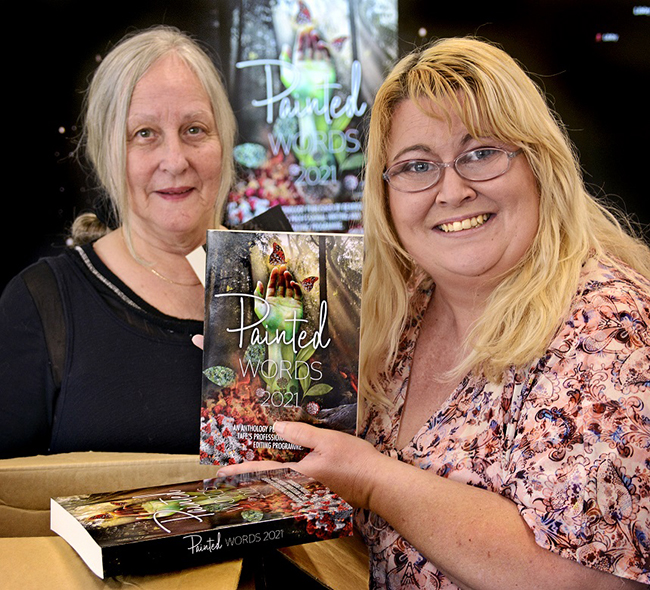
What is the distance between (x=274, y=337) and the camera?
4.58ft

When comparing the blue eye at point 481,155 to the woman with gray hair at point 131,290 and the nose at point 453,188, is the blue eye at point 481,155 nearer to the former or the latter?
the nose at point 453,188

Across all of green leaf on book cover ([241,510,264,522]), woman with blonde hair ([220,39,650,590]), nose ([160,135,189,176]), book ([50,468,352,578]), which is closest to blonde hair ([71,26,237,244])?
nose ([160,135,189,176])

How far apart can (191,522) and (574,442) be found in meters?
0.61

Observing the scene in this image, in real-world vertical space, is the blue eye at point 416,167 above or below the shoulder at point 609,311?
above

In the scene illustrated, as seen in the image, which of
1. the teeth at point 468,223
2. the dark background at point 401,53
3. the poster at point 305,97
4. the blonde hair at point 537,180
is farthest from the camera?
the poster at point 305,97

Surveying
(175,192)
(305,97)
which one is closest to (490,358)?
(175,192)

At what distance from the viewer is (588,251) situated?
141 cm

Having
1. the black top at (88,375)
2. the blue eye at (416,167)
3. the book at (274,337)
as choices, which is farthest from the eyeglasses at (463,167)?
the black top at (88,375)

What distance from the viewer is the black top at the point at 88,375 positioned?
5.78 feet

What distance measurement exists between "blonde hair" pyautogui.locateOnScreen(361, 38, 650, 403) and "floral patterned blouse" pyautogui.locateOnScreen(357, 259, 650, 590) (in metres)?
0.04

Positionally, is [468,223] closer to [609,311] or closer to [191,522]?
[609,311]

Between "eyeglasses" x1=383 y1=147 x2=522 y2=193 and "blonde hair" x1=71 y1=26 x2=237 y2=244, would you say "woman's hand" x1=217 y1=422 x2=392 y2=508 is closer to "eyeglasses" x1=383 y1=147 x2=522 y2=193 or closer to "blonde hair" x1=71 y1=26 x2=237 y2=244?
"eyeglasses" x1=383 y1=147 x2=522 y2=193

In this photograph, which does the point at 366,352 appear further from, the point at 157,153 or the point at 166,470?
the point at 157,153

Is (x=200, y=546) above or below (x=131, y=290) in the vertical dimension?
below
